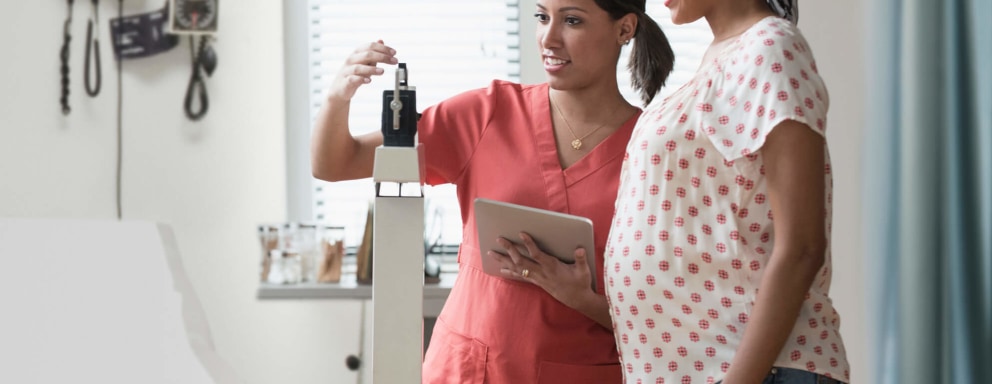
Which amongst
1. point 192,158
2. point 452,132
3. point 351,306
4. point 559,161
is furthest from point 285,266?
point 559,161

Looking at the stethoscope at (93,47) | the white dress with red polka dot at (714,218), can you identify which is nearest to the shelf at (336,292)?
the stethoscope at (93,47)

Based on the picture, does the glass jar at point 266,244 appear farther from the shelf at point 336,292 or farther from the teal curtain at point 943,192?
the teal curtain at point 943,192

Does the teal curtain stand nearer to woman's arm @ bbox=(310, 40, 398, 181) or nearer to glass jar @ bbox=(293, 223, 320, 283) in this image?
woman's arm @ bbox=(310, 40, 398, 181)

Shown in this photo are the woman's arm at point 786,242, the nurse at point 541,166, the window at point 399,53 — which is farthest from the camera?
the window at point 399,53

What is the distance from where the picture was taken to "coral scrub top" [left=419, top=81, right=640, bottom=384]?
1.30 m

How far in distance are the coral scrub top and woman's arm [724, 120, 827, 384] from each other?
38 centimetres

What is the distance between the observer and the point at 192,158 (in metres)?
2.42

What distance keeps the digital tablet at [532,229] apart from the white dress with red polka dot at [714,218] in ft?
0.31

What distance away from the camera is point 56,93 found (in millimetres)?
2070

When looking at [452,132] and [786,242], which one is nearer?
[786,242]

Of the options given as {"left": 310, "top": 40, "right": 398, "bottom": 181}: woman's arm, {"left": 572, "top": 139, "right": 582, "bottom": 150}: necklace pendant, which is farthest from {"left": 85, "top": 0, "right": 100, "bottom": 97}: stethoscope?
{"left": 572, "top": 139, "right": 582, "bottom": 150}: necklace pendant

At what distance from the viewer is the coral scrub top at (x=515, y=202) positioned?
130 cm

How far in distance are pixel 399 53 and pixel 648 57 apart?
1451mm

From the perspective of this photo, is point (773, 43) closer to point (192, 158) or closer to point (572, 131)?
point (572, 131)
